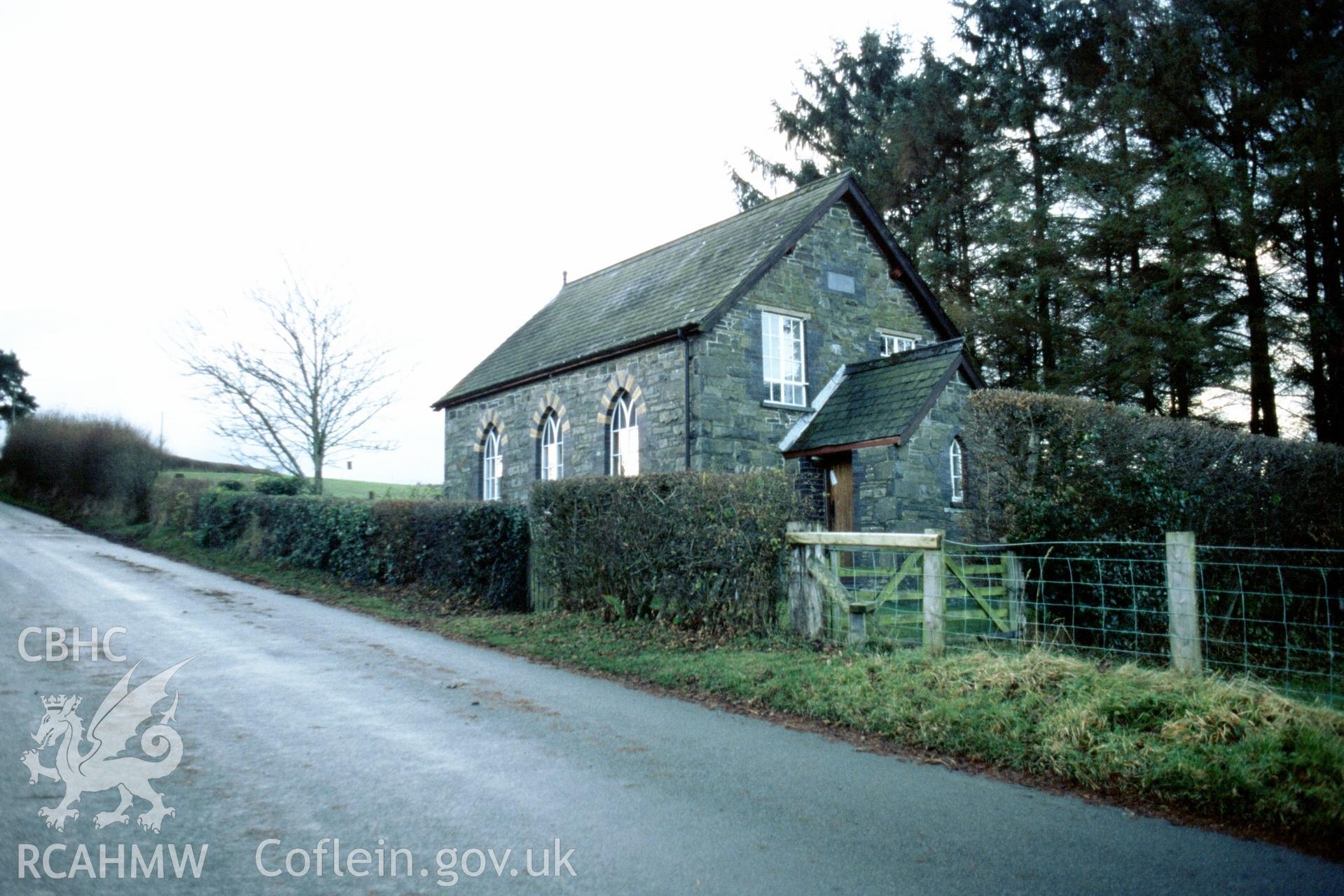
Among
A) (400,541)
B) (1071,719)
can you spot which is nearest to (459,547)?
(400,541)

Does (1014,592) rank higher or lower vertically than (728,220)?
lower

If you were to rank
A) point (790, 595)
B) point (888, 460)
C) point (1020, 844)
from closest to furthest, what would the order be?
point (1020, 844) → point (790, 595) → point (888, 460)

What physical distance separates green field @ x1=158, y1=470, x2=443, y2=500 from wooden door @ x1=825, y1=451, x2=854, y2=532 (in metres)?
14.1

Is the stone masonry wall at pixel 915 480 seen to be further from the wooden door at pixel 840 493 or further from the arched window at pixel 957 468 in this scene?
the wooden door at pixel 840 493

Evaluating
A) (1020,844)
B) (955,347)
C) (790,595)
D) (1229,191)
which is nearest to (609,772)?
(1020,844)

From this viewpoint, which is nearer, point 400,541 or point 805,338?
point 400,541

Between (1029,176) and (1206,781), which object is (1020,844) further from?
(1029,176)

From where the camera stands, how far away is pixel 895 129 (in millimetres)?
32344

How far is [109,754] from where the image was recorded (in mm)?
5816

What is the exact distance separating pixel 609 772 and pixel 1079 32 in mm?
30365

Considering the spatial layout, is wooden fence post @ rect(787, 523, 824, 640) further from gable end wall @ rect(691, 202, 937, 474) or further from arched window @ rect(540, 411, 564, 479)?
arched window @ rect(540, 411, 564, 479)

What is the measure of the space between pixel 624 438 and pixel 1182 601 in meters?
13.6

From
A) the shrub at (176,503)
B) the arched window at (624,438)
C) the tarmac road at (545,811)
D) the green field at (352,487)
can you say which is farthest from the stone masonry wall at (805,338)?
the shrub at (176,503)

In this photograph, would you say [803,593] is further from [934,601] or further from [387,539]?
[387,539]
